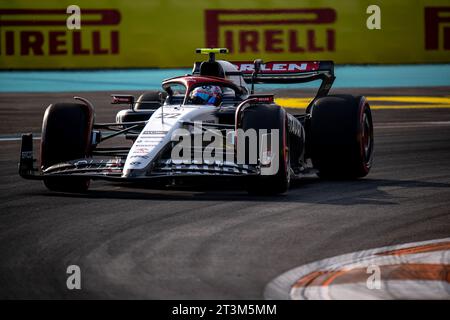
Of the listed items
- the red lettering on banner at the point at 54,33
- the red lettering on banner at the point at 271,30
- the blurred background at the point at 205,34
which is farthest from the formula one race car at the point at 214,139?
the red lettering on banner at the point at 54,33

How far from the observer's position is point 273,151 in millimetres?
10227

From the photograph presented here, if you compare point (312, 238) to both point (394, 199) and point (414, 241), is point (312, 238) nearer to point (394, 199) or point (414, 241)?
point (414, 241)

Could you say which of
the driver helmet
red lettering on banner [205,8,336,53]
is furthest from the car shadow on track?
red lettering on banner [205,8,336,53]

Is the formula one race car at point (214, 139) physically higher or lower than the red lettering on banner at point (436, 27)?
lower

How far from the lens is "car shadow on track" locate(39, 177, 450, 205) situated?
10.2 meters

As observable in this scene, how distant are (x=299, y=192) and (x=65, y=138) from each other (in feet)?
7.44

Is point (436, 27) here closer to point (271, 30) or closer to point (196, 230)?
point (271, 30)

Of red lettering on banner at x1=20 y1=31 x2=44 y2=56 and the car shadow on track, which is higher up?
red lettering on banner at x1=20 y1=31 x2=44 y2=56

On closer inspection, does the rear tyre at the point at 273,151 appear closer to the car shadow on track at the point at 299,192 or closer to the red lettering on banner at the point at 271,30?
the car shadow on track at the point at 299,192

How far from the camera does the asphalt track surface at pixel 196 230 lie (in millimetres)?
6797

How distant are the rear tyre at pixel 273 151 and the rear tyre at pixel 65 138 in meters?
1.55

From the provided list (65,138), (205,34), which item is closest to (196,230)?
(65,138)

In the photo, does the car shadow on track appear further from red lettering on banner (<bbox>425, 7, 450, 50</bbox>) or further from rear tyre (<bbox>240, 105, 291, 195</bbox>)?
red lettering on banner (<bbox>425, 7, 450, 50</bbox>)

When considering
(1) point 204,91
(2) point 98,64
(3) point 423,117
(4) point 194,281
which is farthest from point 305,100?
(4) point 194,281
